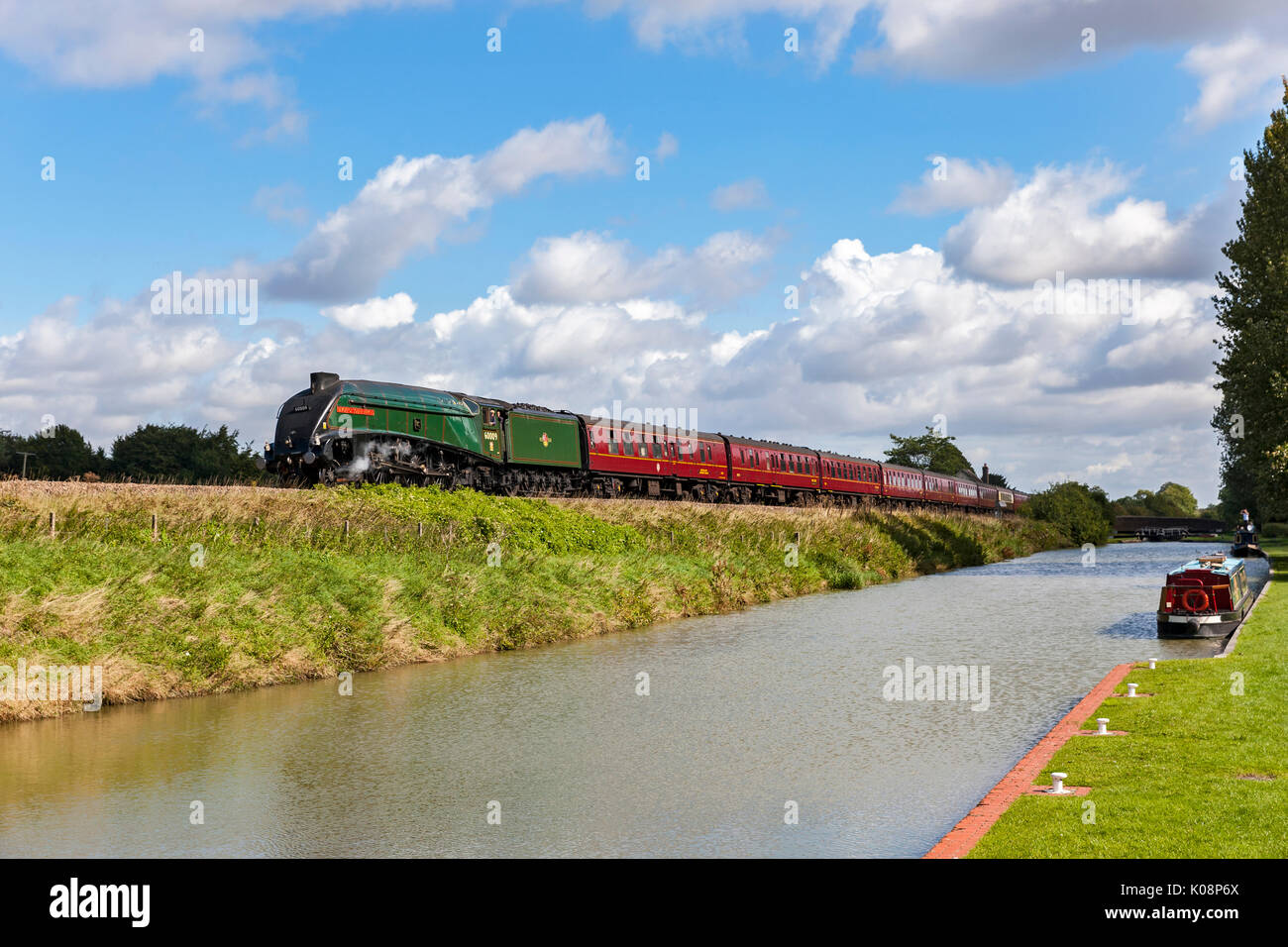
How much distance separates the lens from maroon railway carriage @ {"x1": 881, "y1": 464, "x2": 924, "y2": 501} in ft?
224

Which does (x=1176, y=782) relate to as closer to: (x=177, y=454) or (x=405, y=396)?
(x=405, y=396)

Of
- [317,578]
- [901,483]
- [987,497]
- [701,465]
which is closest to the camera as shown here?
[317,578]

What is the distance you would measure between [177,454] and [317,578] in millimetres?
37989

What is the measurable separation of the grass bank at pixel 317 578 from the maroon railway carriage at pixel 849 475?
2592cm

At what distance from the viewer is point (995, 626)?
25.1 metres

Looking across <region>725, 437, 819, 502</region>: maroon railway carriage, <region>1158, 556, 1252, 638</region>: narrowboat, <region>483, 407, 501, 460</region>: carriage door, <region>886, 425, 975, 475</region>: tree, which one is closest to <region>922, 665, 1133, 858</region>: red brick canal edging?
<region>1158, 556, 1252, 638</region>: narrowboat

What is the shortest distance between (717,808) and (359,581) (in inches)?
464

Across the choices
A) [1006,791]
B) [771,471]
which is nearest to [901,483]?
[771,471]

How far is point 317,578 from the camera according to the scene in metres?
19.3

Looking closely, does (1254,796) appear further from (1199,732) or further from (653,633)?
(653,633)

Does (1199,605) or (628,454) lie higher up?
(628,454)

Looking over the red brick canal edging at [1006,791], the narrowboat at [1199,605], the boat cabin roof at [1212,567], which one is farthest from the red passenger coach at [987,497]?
the red brick canal edging at [1006,791]

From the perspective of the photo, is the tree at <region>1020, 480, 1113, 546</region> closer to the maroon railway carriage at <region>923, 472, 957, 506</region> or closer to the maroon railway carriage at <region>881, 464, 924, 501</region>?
the maroon railway carriage at <region>923, 472, 957, 506</region>
